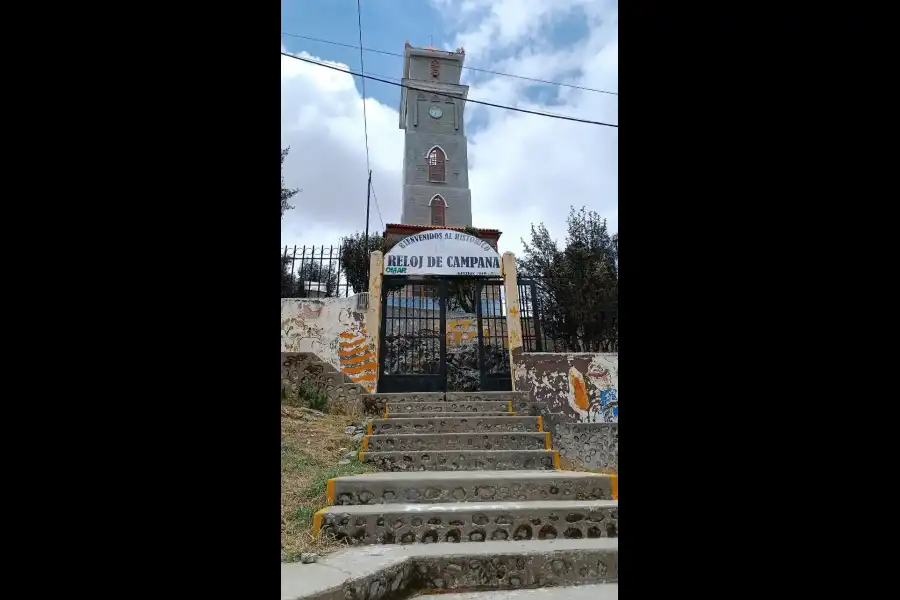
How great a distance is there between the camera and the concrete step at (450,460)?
13.2 feet

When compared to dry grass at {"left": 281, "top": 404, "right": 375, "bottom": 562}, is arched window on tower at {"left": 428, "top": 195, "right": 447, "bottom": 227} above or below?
above

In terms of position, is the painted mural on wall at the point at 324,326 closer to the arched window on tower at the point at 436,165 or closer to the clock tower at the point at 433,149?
the clock tower at the point at 433,149

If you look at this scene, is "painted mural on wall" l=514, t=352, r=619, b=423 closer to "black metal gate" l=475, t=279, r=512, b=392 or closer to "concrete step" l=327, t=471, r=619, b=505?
"black metal gate" l=475, t=279, r=512, b=392

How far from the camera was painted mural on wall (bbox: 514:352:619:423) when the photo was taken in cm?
634

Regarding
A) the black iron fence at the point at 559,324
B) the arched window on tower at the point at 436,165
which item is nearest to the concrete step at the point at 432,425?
the black iron fence at the point at 559,324

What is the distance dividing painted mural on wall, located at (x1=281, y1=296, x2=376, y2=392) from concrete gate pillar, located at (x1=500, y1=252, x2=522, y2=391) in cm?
252

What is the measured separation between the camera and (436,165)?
2159cm

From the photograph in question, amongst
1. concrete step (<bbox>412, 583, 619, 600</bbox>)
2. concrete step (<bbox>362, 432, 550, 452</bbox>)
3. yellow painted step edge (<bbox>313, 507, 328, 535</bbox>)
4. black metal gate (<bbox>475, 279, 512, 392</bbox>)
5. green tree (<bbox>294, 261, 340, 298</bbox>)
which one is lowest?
concrete step (<bbox>412, 583, 619, 600</bbox>)

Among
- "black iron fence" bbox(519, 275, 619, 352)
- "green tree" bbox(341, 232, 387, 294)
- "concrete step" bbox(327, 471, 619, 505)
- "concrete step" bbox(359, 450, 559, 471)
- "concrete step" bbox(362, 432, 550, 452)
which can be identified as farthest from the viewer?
"green tree" bbox(341, 232, 387, 294)

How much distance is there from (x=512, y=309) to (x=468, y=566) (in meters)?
4.43

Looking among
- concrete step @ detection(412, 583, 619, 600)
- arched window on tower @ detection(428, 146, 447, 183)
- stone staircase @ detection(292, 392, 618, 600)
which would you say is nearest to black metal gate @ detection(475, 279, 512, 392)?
stone staircase @ detection(292, 392, 618, 600)

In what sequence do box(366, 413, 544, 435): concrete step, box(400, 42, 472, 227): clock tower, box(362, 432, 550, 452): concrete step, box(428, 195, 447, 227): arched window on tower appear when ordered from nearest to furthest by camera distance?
box(362, 432, 550, 452): concrete step < box(366, 413, 544, 435): concrete step < box(428, 195, 447, 227): arched window on tower < box(400, 42, 472, 227): clock tower
